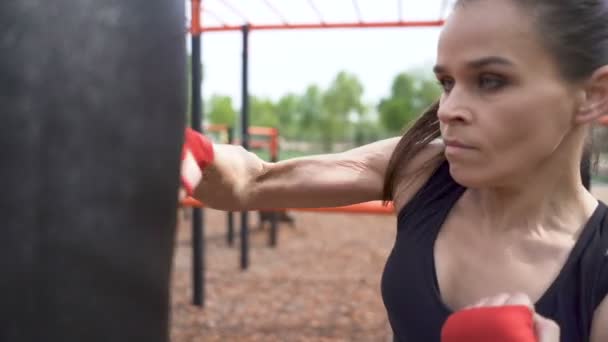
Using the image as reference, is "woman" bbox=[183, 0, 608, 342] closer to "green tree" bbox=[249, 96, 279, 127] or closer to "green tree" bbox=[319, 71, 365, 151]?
"green tree" bbox=[319, 71, 365, 151]

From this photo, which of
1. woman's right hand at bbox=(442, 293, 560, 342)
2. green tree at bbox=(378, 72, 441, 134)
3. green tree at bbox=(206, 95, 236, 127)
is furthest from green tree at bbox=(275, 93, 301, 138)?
woman's right hand at bbox=(442, 293, 560, 342)

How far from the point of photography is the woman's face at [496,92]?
74 cm

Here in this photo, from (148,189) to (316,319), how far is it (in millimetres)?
2754

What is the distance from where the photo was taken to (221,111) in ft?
86.1

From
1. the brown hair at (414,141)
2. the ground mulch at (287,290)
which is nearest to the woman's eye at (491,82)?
the brown hair at (414,141)

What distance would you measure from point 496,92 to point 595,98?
168 millimetres

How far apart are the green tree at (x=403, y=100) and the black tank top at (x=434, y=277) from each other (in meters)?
21.8

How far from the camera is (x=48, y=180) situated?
36 centimetres

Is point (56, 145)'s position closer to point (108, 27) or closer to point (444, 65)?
point (108, 27)

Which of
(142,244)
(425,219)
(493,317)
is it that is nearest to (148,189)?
(142,244)

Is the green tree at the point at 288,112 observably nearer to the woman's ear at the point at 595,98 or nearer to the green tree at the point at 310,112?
the green tree at the point at 310,112

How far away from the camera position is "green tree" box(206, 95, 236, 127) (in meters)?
25.9

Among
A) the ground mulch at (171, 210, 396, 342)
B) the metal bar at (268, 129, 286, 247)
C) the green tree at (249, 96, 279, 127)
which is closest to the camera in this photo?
the ground mulch at (171, 210, 396, 342)

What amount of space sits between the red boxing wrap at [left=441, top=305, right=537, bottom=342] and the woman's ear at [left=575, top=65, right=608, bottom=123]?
30 cm
